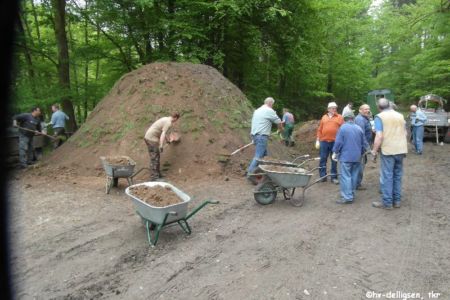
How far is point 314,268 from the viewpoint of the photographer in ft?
16.0

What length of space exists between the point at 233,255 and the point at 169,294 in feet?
4.11

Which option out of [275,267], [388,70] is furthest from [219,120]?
[388,70]

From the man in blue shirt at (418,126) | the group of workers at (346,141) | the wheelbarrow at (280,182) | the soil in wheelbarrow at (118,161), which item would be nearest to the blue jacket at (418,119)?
the man in blue shirt at (418,126)

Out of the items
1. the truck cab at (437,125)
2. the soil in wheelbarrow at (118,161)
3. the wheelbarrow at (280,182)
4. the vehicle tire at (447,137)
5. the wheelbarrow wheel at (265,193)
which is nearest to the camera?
the wheelbarrow at (280,182)

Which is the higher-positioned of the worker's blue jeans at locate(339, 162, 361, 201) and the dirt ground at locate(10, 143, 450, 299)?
the worker's blue jeans at locate(339, 162, 361, 201)

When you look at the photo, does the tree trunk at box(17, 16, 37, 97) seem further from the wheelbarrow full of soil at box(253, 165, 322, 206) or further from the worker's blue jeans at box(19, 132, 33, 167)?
the wheelbarrow full of soil at box(253, 165, 322, 206)

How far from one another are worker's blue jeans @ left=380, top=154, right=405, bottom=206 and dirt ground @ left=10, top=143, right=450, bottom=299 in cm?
29

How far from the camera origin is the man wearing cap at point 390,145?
7070 mm

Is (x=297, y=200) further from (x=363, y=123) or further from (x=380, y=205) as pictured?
(x=363, y=123)

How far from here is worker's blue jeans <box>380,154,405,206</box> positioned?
7.14 m

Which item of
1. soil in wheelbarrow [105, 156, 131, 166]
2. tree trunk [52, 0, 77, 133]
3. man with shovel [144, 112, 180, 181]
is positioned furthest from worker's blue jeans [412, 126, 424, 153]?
tree trunk [52, 0, 77, 133]

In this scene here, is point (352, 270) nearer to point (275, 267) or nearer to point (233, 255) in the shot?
point (275, 267)

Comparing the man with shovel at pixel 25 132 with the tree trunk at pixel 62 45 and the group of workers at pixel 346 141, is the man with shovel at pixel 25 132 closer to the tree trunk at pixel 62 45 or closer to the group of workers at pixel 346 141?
the group of workers at pixel 346 141

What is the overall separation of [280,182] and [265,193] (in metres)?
0.55
